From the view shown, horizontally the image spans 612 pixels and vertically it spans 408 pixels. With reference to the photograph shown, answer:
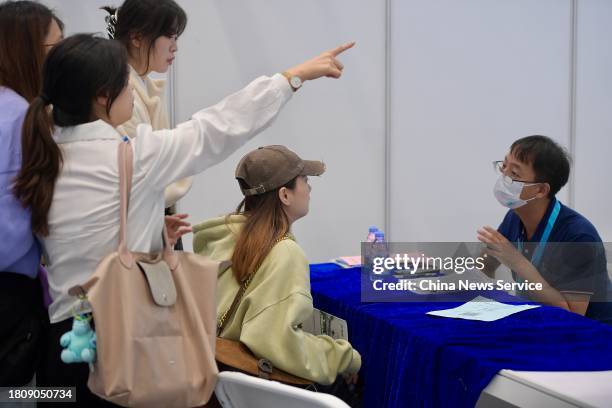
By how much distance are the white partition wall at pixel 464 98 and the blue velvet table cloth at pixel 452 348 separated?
2455 millimetres

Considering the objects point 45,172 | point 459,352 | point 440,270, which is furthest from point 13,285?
point 440,270

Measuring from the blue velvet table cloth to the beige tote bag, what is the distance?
2.31 feet

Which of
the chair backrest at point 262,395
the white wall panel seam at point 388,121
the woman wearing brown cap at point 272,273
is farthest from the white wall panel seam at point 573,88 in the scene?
the chair backrest at point 262,395

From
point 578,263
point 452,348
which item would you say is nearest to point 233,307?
point 452,348

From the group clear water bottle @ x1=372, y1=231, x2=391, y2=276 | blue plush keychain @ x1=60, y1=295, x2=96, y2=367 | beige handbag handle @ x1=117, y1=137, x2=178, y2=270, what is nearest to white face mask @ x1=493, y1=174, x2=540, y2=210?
clear water bottle @ x1=372, y1=231, x2=391, y2=276

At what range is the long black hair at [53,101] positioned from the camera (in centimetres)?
144

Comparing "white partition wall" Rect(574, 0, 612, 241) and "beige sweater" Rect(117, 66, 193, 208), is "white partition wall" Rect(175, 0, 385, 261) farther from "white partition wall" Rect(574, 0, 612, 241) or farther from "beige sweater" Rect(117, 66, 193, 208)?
"beige sweater" Rect(117, 66, 193, 208)

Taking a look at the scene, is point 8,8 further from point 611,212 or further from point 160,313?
point 611,212

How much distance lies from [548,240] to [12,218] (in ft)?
6.06

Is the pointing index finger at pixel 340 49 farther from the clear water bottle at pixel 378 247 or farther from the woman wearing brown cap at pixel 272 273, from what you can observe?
the clear water bottle at pixel 378 247

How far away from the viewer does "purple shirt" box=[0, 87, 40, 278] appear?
1.45 metres

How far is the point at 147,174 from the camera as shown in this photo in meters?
1.46

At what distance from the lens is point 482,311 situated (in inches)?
89.3

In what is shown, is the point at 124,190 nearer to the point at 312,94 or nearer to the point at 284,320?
the point at 284,320
